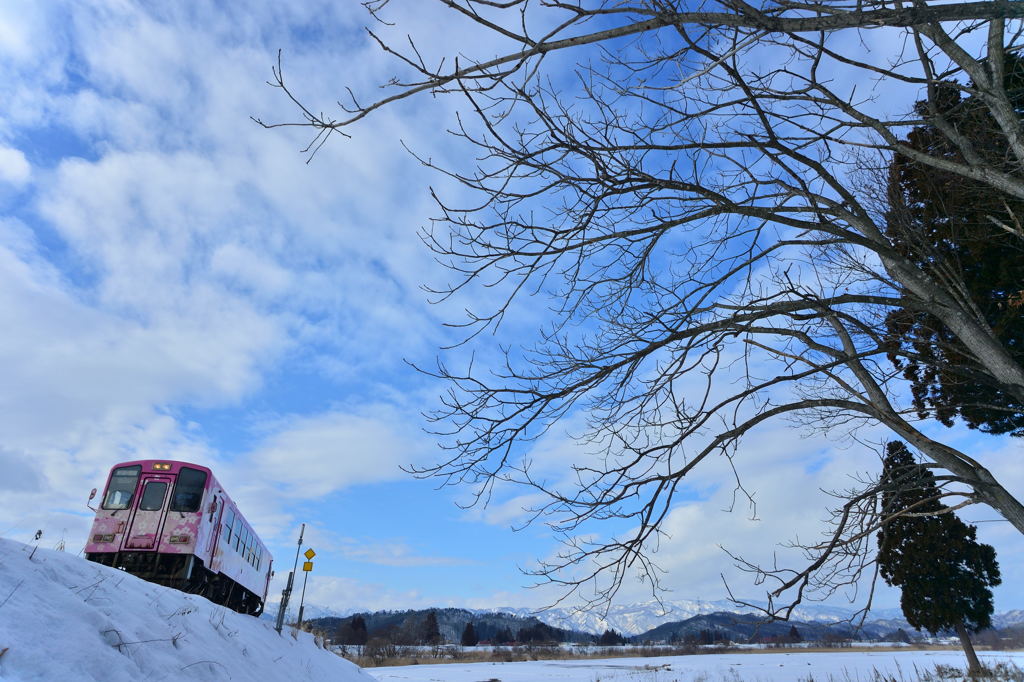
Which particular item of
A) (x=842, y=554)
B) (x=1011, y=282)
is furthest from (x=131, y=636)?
(x=1011, y=282)

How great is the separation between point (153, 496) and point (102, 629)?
8875 millimetres

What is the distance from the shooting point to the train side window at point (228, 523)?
50.8ft

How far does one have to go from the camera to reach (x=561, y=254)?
15.0ft

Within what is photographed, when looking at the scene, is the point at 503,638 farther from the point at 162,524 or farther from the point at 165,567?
the point at 162,524

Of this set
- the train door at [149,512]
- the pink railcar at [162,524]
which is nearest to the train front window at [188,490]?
the pink railcar at [162,524]

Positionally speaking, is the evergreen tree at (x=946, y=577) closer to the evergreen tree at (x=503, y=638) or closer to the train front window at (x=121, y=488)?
the train front window at (x=121, y=488)

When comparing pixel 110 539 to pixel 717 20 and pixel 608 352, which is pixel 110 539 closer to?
pixel 608 352

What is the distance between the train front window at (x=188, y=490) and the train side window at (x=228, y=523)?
1.84m

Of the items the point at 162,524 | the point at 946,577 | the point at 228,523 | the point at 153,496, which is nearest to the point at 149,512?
the point at 153,496

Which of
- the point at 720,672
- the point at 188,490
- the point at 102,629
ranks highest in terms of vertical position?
the point at 188,490

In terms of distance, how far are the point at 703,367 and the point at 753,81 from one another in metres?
2.46

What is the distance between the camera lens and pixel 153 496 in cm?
1358

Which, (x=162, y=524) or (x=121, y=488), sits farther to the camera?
(x=121, y=488)

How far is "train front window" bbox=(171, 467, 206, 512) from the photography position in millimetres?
13570
